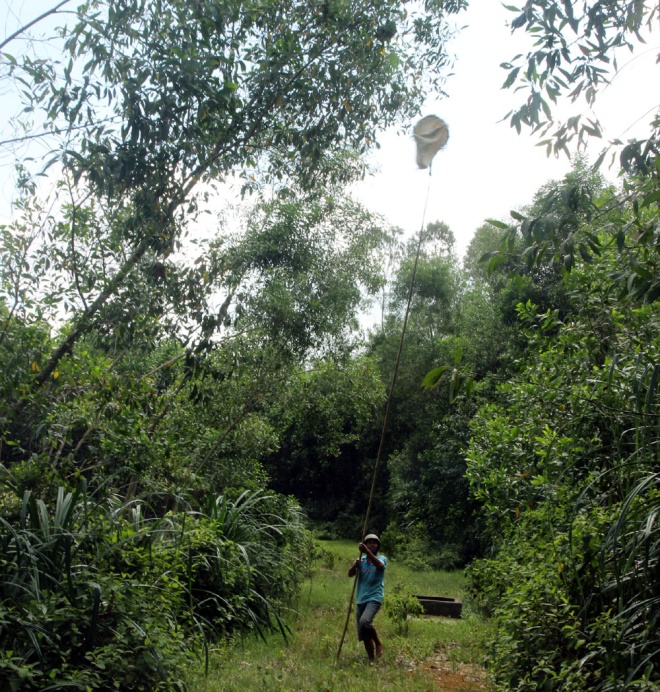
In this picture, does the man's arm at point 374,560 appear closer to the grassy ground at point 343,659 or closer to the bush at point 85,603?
the grassy ground at point 343,659

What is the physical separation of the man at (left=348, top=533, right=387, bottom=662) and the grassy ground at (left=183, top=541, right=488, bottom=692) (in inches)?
6.7

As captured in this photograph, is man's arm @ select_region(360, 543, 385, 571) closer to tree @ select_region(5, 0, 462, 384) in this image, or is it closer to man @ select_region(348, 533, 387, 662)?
man @ select_region(348, 533, 387, 662)

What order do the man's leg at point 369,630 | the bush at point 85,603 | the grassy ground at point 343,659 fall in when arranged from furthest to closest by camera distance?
the man's leg at point 369,630, the grassy ground at point 343,659, the bush at point 85,603

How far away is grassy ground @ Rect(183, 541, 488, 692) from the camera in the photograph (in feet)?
20.2

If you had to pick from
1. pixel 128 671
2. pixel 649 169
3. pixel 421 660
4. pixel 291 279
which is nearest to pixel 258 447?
pixel 291 279

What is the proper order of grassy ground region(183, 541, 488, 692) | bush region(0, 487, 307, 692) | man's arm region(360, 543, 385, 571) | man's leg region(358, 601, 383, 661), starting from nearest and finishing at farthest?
bush region(0, 487, 307, 692) → grassy ground region(183, 541, 488, 692) → man's leg region(358, 601, 383, 661) → man's arm region(360, 543, 385, 571)

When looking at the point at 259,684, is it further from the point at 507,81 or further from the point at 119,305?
the point at 507,81

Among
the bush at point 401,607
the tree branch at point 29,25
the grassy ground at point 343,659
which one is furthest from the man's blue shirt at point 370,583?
the tree branch at point 29,25

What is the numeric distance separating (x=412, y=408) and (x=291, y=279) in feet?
38.8

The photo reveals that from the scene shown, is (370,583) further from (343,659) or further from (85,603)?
(85,603)

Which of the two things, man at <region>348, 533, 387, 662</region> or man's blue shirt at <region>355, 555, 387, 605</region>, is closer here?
man at <region>348, 533, 387, 662</region>

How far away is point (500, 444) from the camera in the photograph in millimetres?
7492

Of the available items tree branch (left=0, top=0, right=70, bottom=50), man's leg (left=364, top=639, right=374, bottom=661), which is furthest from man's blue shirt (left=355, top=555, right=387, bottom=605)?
tree branch (left=0, top=0, right=70, bottom=50)

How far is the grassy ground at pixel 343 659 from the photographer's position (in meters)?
6.16
